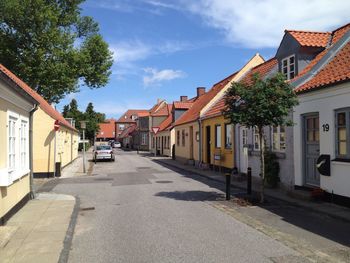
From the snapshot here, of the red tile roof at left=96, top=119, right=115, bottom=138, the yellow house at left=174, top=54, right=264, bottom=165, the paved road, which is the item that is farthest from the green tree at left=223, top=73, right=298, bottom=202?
the red tile roof at left=96, top=119, right=115, bottom=138

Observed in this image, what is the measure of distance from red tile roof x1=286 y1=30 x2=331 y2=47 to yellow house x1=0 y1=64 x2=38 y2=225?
958cm

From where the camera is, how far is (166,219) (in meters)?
9.87

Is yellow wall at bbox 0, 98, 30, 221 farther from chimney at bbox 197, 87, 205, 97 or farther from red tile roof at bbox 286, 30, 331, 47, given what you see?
chimney at bbox 197, 87, 205, 97

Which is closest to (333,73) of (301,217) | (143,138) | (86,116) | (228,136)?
(301,217)

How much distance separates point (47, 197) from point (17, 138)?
304 cm

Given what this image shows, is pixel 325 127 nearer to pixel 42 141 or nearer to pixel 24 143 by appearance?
pixel 24 143

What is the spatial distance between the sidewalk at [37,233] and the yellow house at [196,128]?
14.0m

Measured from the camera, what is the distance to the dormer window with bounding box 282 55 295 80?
1597 centimetres

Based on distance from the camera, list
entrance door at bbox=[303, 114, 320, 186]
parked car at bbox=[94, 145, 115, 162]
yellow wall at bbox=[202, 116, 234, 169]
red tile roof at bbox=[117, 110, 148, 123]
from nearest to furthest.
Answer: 1. entrance door at bbox=[303, 114, 320, 186]
2. yellow wall at bbox=[202, 116, 234, 169]
3. parked car at bbox=[94, 145, 115, 162]
4. red tile roof at bbox=[117, 110, 148, 123]

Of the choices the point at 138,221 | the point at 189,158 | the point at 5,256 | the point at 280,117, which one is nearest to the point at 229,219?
the point at 138,221

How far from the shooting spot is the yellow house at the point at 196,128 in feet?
86.9

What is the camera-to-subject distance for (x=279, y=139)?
1541 cm

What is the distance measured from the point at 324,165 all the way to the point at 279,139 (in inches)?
145

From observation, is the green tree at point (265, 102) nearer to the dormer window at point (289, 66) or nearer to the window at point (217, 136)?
the dormer window at point (289, 66)
